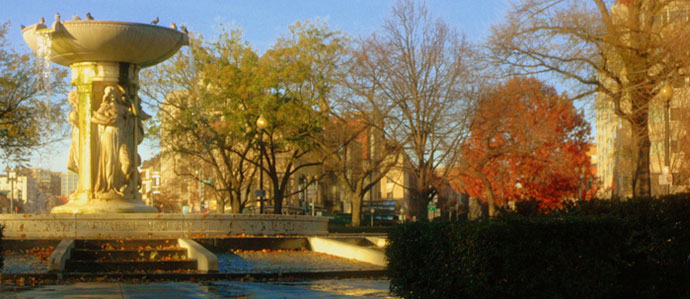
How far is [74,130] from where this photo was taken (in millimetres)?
21734

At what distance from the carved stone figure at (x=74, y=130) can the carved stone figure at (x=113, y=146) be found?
687 mm

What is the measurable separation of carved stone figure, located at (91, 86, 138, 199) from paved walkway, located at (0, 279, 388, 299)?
7450 millimetres

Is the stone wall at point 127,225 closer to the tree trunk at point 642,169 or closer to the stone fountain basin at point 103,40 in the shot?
the stone fountain basin at point 103,40

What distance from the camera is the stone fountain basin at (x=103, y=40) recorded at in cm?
2012

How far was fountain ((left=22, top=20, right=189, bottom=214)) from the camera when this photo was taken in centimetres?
2050

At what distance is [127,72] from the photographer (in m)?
21.5

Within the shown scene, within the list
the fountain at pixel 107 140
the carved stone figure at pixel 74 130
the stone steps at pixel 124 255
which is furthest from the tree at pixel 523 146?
the carved stone figure at pixel 74 130

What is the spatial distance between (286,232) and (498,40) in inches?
314

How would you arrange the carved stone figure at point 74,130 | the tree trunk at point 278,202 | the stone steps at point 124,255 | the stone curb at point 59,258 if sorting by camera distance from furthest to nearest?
the tree trunk at point 278,202, the carved stone figure at point 74,130, the stone steps at point 124,255, the stone curb at point 59,258

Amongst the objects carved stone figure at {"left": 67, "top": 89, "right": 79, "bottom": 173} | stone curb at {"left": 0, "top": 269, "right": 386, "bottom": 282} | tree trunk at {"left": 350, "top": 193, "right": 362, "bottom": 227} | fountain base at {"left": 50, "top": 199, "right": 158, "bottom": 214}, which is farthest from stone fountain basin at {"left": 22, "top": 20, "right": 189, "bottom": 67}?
tree trunk at {"left": 350, "top": 193, "right": 362, "bottom": 227}

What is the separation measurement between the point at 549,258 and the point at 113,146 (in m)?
A: 14.4

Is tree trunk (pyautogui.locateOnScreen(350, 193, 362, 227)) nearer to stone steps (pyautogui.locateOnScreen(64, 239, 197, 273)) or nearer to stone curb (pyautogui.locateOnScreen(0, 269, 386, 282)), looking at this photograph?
stone steps (pyautogui.locateOnScreen(64, 239, 197, 273))

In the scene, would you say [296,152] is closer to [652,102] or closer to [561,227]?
[652,102]

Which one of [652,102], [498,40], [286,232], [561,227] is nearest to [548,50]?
[498,40]
